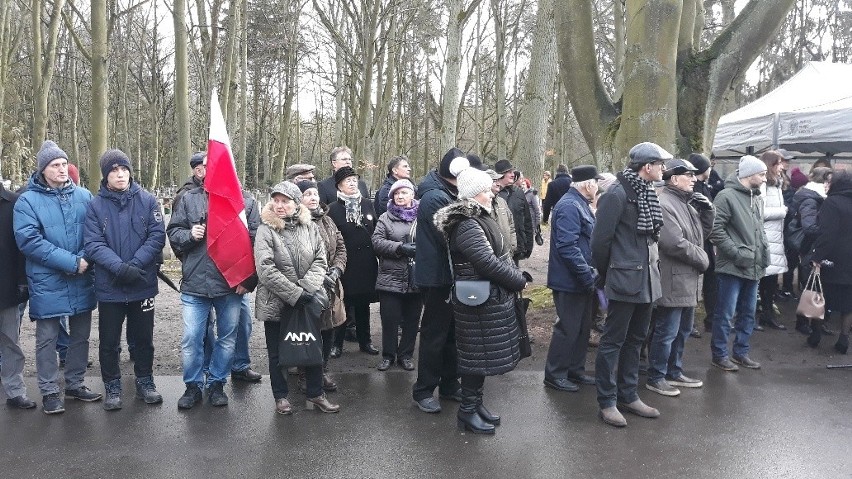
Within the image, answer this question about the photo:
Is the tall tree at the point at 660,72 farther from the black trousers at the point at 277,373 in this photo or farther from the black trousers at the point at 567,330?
the black trousers at the point at 277,373

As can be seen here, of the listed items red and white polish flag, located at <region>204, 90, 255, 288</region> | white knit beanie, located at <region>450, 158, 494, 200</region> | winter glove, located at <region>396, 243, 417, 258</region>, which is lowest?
winter glove, located at <region>396, 243, 417, 258</region>

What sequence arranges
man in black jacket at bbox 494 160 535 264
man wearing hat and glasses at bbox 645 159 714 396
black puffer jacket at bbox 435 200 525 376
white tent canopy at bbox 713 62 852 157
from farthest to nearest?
white tent canopy at bbox 713 62 852 157, man in black jacket at bbox 494 160 535 264, man wearing hat and glasses at bbox 645 159 714 396, black puffer jacket at bbox 435 200 525 376

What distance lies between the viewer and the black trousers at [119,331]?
207 inches

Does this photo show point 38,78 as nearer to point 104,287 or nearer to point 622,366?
point 104,287

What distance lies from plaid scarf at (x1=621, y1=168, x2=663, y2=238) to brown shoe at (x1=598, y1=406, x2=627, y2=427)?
1.38 meters

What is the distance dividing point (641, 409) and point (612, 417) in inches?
12.6

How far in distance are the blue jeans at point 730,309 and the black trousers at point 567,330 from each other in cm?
150

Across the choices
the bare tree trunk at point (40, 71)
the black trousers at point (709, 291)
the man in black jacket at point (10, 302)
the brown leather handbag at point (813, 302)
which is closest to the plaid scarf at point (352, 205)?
the man in black jacket at point (10, 302)

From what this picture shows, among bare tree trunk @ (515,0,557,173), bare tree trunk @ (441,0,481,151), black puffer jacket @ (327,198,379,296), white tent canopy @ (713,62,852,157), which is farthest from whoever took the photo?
bare tree trunk @ (441,0,481,151)

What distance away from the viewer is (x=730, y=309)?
6.45m

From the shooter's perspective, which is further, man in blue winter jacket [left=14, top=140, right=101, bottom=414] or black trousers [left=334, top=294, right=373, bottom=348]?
black trousers [left=334, top=294, right=373, bottom=348]

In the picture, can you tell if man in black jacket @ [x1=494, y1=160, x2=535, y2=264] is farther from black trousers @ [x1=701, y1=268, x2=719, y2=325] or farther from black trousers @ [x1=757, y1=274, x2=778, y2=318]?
black trousers @ [x1=757, y1=274, x2=778, y2=318]

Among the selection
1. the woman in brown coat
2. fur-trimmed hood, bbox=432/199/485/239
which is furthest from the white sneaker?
the woman in brown coat

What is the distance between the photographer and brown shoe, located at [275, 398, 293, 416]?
5215 millimetres
